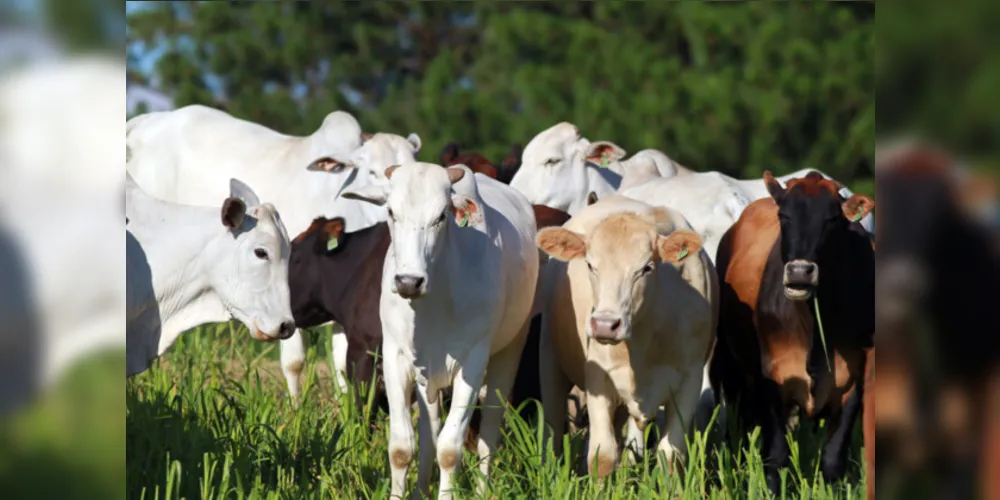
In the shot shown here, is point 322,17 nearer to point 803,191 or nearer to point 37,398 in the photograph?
point 803,191

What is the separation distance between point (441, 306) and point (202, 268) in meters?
1.00

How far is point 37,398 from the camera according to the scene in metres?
1.90

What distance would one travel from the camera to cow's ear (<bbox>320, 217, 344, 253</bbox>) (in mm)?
7320

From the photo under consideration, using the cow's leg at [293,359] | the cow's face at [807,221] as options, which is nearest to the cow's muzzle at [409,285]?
the cow's face at [807,221]

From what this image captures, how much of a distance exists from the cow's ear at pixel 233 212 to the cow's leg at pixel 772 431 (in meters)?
2.65

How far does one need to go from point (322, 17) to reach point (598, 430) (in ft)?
36.7

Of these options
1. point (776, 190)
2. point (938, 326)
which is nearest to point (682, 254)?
point (776, 190)

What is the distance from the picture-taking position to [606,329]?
5.14m

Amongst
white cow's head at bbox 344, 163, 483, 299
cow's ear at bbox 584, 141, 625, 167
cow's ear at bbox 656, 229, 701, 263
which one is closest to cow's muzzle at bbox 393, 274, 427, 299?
white cow's head at bbox 344, 163, 483, 299

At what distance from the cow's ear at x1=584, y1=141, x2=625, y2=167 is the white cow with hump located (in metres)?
1.26

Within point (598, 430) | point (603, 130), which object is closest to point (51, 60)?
point (598, 430)

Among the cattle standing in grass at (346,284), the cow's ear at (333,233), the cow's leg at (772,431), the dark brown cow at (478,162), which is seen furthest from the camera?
the dark brown cow at (478,162)

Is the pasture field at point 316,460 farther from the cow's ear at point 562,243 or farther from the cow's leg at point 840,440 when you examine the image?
the cow's ear at point 562,243

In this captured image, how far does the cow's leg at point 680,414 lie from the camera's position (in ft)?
19.2
